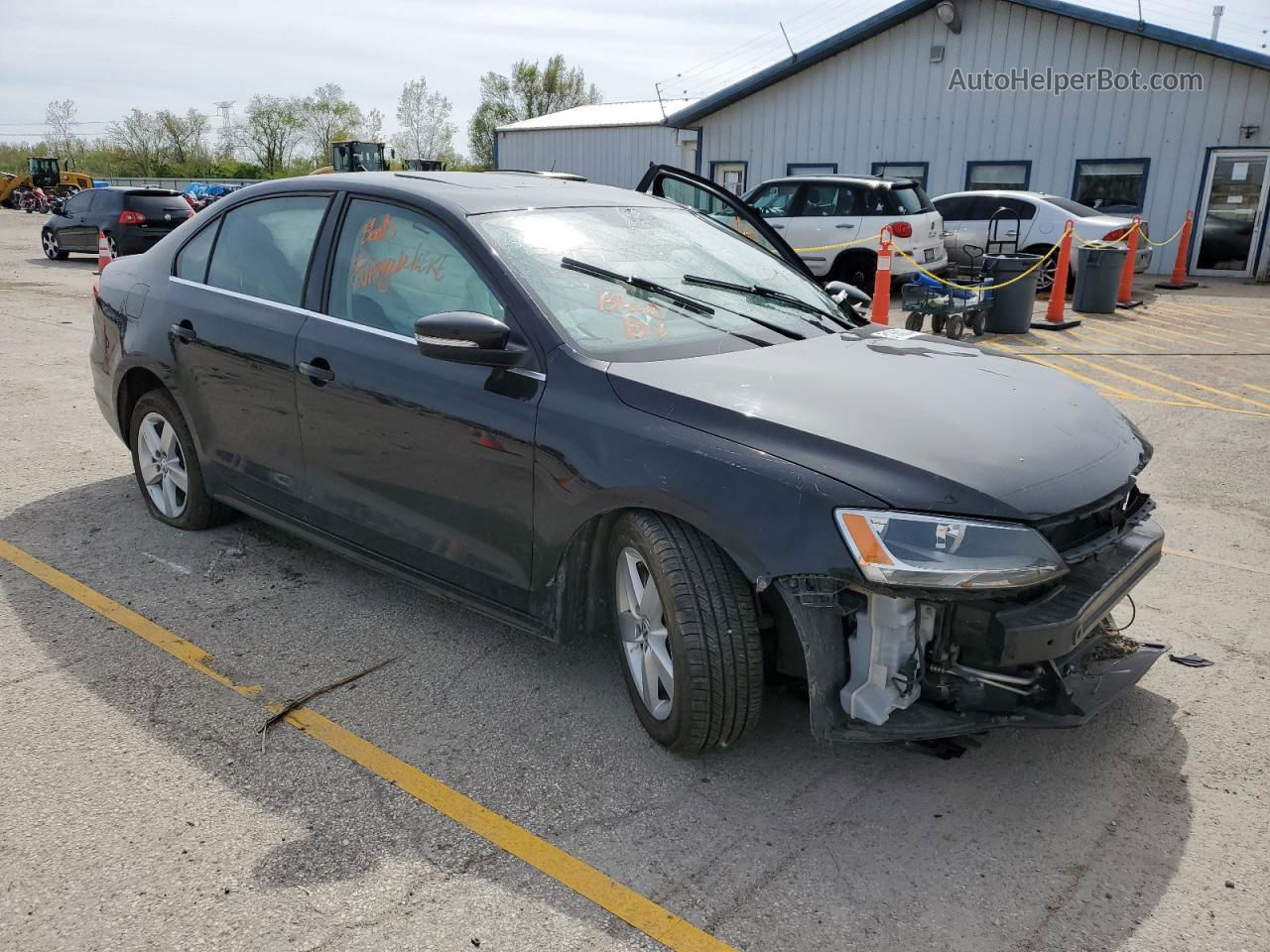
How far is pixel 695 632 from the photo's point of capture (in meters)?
2.70

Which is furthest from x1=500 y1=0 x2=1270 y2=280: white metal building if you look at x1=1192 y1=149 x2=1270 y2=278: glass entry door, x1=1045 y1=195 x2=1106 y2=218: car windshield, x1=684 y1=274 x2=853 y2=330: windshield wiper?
x1=684 y1=274 x2=853 y2=330: windshield wiper

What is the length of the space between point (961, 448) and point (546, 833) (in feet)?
4.93

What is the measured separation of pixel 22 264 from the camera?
20156mm

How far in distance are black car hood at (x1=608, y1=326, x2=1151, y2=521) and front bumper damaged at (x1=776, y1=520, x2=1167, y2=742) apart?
254 millimetres

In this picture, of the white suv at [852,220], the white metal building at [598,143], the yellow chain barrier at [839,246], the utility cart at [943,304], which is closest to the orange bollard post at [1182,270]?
the white suv at [852,220]

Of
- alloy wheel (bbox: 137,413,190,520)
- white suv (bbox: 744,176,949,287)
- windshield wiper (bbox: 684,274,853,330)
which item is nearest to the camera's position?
windshield wiper (bbox: 684,274,853,330)

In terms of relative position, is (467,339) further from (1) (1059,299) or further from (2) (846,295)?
(1) (1059,299)

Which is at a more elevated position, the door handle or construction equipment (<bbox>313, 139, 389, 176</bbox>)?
construction equipment (<bbox>313, 139, 389, 176</bbox>)

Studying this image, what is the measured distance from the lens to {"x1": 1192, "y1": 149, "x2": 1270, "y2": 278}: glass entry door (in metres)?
18.5

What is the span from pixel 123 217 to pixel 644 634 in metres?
20.0

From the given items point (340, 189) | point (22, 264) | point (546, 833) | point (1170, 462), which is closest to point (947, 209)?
point (1170, 462)

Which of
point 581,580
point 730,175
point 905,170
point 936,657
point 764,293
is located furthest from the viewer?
point 730,175

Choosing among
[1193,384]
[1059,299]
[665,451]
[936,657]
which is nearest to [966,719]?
[936,657]

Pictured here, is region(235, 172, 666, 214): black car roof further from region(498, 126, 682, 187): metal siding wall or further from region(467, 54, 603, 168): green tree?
region(467, 54, 603, 168): green tree
